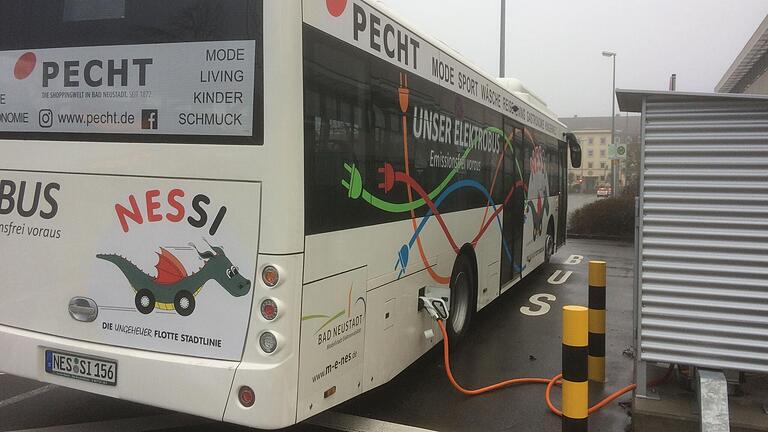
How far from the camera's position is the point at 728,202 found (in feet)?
12.9

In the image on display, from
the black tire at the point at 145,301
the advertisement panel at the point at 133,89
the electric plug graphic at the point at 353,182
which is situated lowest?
the black tire at the point at 145,301

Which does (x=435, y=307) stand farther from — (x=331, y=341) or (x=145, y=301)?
(x=145, y=301)

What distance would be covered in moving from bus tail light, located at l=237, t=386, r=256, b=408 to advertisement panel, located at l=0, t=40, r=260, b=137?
4.75ft

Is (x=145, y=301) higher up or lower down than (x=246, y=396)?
higher up

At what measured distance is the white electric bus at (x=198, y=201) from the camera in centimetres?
323

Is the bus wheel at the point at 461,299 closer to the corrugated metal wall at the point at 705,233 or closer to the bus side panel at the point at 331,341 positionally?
the bus side panel at the point at 331,341

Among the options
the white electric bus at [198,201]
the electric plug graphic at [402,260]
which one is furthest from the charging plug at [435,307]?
the white electric bus at [198,201]

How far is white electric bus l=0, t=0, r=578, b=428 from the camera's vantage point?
10.6 feet

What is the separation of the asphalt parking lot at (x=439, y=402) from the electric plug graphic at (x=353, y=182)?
5.96ft

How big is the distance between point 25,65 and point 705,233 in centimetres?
476

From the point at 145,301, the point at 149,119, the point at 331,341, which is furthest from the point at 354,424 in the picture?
the point at 149,119

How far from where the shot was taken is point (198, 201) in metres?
3.36

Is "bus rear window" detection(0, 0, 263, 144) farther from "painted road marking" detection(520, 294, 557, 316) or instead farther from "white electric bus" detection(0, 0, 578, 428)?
"painted road marking" detection(520, 294, 557, 316)

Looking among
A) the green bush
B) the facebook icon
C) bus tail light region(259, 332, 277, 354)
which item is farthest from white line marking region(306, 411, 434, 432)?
the green bush
